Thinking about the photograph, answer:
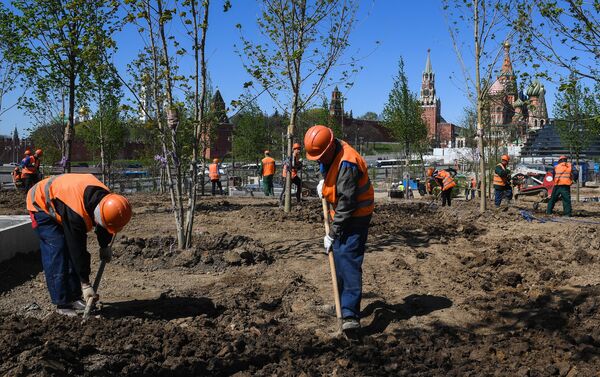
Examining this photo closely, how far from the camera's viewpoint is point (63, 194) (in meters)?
Result: 4.63

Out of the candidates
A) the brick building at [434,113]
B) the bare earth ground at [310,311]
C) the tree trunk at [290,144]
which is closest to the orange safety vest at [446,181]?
the tree trunk at [290,144]

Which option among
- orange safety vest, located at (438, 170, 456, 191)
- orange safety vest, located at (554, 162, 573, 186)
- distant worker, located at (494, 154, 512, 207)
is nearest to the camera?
orange safety vest, located at (554, 162, 573, 186)

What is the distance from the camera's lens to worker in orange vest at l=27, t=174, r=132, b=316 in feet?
14.9

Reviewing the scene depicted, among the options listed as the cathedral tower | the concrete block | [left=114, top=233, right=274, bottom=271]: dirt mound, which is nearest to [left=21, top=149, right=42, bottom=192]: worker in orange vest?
the concrete block

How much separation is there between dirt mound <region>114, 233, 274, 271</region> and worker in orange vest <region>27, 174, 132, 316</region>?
6.19 ft

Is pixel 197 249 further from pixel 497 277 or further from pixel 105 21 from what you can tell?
pixel 105 21

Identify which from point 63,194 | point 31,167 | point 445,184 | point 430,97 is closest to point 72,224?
point 63,194

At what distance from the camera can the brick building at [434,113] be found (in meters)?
131

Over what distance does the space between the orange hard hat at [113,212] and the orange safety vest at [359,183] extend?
66.0 inches

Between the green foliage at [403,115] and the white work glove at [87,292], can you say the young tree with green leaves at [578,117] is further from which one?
the white work glove at [87,292]

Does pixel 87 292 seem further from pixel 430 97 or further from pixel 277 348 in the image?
pixel 430 97

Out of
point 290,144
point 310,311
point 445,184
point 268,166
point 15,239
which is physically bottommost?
point 310,311

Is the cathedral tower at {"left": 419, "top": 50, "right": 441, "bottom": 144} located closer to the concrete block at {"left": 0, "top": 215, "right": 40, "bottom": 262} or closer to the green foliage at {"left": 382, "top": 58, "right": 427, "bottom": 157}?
the green foliage at {"left": 382, "top": 58, "right": 427, "bottom": 157}

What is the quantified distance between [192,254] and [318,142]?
10.3ft
